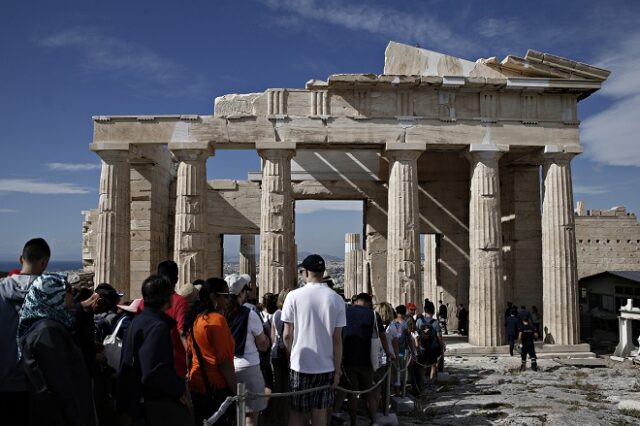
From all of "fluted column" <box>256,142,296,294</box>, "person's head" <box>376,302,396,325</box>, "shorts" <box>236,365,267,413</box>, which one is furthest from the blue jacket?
"fluted column" <box>256,142,296,294</box>

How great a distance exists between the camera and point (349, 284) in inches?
1068

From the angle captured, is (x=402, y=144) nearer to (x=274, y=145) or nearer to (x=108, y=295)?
(x=274, y=145)

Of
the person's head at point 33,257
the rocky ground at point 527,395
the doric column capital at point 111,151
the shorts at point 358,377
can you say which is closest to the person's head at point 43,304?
the person's head at point 33,257

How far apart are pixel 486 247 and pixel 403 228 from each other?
2496 millimetres

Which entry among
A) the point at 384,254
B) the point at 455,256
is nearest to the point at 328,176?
A: the point at 384,254

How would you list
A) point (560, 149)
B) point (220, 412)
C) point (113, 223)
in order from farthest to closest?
point (560, 149)
point (113, 223)
point (220, 412)

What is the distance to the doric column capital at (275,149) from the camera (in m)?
15.6

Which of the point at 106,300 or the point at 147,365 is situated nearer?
the point at 147,365

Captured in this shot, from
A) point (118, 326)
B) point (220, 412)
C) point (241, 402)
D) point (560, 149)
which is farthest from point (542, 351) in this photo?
point (118, 326)

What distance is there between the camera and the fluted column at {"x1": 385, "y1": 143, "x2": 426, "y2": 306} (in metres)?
15.7

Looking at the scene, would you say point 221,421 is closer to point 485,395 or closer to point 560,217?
point 485,395

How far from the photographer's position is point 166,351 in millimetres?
4195

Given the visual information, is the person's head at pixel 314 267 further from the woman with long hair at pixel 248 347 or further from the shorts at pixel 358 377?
the shorts at pixel 358 377

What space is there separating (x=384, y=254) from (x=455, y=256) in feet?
8.92
